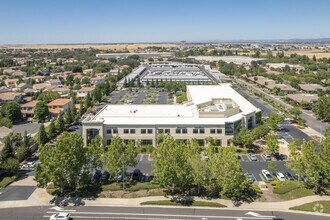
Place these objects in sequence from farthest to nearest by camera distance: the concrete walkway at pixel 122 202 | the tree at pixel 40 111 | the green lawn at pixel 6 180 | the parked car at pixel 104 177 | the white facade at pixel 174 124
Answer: the tree at pixel 40 111, the white facade at pixel 174 124, the parked car at pixel 104 177, the green lawn at pixel 6 180, the concrete walkway at pixel 122 202

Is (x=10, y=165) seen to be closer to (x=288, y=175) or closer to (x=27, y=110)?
(x=288, y=175)

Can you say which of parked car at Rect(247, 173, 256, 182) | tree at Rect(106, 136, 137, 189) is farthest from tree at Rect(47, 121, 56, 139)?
parked car at Rect(247, 173, 256, 182)

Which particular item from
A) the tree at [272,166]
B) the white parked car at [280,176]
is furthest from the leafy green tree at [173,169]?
the white parked car at [280,176]

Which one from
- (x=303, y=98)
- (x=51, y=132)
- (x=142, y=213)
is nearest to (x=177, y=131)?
(x=51, y=132)

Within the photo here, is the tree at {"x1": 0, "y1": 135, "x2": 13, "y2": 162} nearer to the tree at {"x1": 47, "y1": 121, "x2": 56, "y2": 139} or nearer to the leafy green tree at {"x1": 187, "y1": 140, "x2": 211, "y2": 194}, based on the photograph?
the tree at {"x1": 47, "y1": 121, "x2": 56, "y2": 139}

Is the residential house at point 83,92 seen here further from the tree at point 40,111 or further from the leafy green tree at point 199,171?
the leafy green tree at point 199,171

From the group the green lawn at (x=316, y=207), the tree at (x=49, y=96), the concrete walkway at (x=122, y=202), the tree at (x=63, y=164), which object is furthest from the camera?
the tree at (x=49, y=96)
